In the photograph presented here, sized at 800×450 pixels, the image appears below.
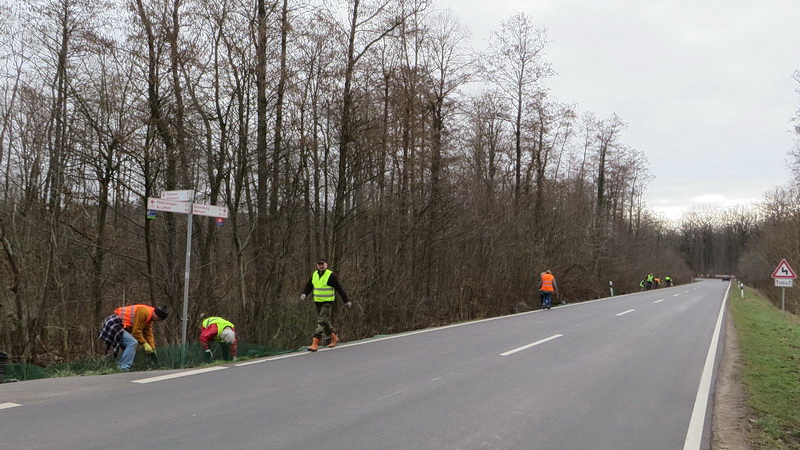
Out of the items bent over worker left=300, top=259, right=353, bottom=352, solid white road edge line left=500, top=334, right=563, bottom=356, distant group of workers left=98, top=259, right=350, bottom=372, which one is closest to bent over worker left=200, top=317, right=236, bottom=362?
distant group of workers left=98, top=259, right=350, bottom=372

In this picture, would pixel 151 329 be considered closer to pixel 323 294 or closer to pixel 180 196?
pixel 180 196

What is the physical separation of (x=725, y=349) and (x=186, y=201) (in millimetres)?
11745

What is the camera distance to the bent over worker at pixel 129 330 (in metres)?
8.55

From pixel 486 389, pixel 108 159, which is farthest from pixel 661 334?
pixel 108 159

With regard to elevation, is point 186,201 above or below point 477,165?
below

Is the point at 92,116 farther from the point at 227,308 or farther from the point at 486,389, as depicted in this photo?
the point at 486,389

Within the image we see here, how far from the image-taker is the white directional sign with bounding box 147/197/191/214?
8.75 meters

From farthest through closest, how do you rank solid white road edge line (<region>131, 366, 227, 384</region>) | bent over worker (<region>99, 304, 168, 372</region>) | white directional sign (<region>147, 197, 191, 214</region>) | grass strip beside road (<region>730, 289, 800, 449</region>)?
white directional sign (<region>147, 197, 191, 214</region>) → bent over worker (<region>99, 304, 168, 372</region>) → solid white road edge line (<region>131, 366, 227, 384</region>) → grass strip beside road (<region>730, 289, 800, 449</region>)

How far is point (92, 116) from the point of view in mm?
12602

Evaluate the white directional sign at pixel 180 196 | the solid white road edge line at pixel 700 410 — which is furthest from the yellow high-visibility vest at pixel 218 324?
the solid white road edge line at pixel 700 410

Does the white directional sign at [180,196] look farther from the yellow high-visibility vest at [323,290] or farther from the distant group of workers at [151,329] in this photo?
the yellow high-visibility vest at [323,290]

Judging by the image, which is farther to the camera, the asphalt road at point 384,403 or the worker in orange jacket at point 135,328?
the worker in orange jacket at point 135,328

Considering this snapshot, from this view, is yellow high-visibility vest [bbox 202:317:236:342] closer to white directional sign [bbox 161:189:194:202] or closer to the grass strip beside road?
white directional sign [bbox 161:189:194:202]

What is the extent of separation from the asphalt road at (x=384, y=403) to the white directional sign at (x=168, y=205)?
8.69 feet
